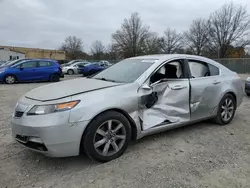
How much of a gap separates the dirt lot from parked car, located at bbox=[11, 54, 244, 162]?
0.81 feet

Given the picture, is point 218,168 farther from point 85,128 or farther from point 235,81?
point 235,81

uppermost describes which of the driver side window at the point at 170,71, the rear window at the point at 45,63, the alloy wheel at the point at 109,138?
the rear window at the point at 45,63

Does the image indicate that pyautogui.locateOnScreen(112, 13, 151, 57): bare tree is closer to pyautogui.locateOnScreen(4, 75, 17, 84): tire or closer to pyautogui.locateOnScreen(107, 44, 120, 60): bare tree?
pyautogui.locateOnScreen(107, 44, 120, 60): bare tree

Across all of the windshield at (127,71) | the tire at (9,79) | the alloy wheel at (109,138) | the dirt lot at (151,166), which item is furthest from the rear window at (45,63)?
the alloy wheel at (109,138)

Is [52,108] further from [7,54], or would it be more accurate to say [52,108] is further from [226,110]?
[7,54]

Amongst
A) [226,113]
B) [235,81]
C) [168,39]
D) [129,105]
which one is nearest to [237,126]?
[226,113]

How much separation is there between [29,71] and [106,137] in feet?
40.8

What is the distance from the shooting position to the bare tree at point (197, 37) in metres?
50.9

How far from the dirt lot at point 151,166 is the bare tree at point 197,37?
164 feet

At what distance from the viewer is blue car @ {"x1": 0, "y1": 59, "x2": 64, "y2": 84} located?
45.6ft

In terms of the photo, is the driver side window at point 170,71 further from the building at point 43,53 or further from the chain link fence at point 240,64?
the building at point 43,53

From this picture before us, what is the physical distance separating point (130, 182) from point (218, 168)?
1.19 m

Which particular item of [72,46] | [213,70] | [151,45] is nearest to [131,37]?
[151,45]

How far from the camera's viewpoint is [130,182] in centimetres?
278
